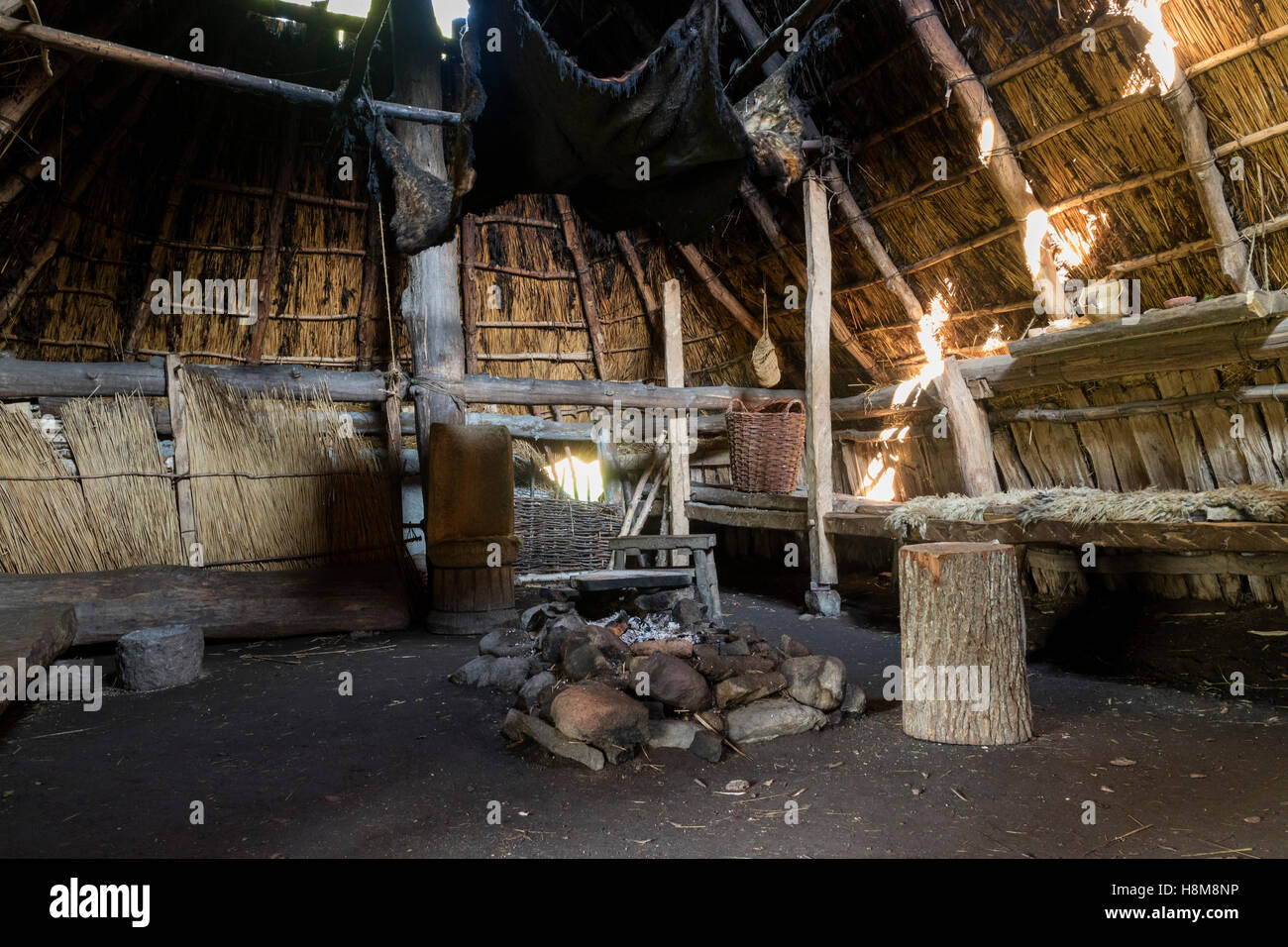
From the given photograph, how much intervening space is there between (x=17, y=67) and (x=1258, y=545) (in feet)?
21.1

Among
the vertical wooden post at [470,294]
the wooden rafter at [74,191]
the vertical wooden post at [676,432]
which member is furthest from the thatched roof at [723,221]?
the vertical wooden post at [676,432]

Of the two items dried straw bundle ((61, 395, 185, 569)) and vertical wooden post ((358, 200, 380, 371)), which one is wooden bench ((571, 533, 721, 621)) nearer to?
dried straw bundle ((61, 395, 185, 569))

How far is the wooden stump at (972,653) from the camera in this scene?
2.73m

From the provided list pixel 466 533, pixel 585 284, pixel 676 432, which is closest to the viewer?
pixel 466 533

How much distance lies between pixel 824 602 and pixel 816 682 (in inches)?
94.1

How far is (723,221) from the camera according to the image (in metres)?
6.74

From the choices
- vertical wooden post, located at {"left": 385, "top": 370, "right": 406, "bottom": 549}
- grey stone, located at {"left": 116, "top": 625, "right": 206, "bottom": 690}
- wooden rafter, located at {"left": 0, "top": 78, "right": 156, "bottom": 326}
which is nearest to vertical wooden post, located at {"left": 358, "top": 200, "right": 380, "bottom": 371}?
wooden rafter, located at {"left": 0, "top": 78, "right": 156, "bottom": 326}

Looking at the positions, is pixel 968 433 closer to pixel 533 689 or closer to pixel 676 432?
pixel 676 432

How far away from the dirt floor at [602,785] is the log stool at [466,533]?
133 cm

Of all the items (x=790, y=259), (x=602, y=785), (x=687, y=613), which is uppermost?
(x=790, y=259)

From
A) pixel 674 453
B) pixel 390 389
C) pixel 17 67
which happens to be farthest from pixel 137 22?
pixel 674 453

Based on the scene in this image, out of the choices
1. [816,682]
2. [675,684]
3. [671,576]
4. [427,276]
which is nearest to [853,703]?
[816,682]
